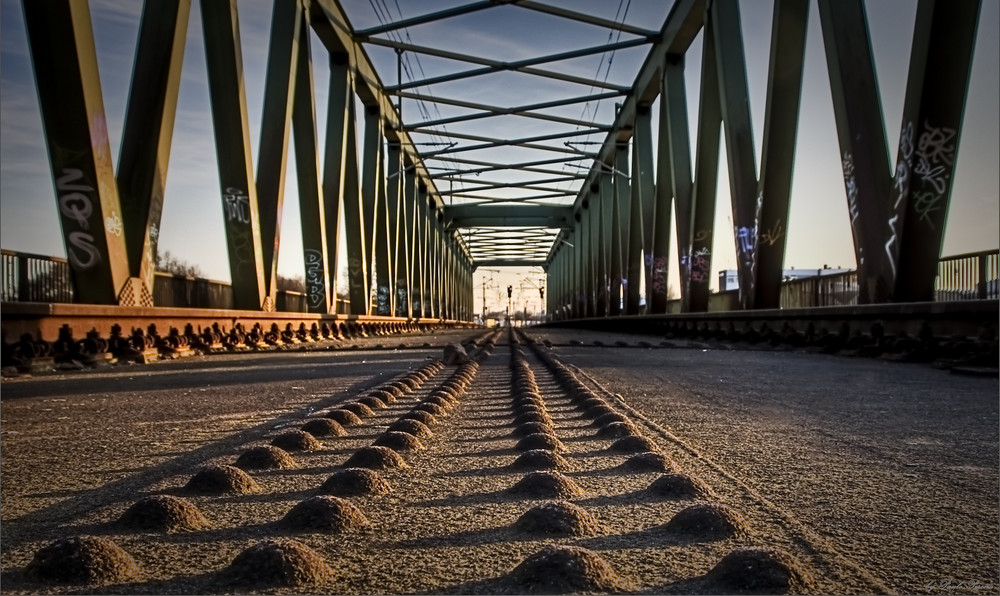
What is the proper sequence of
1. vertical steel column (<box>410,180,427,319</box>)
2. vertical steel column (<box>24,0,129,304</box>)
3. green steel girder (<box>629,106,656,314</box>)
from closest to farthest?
vertical steel column (<box>24,0,129,304</box>), green steel girder (<box>629,106,656,314</box>), vertical steel column (<box>410,180,427,319</box>)

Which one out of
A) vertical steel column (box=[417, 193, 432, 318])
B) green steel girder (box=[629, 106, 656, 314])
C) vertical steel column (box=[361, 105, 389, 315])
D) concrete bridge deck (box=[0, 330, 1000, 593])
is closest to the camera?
concrete bridge deck (box=[0, 330, 1000, 593])

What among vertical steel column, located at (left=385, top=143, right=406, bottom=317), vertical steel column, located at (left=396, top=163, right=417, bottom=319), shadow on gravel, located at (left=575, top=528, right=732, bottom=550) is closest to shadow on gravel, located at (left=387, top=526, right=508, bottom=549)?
shadow on gravel, located at (left=575, top=528, right=732, bottom=550)

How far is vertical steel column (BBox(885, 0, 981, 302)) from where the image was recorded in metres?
7.60

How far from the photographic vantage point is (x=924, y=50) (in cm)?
764

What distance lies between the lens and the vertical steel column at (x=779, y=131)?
12.5 m

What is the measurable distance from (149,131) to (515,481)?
30.0ft

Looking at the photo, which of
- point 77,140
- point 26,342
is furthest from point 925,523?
point 77,140

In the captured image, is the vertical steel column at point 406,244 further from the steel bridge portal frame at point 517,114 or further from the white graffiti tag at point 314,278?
the white graffiti tag at point 314,278

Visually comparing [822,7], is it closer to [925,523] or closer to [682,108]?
[925,523]

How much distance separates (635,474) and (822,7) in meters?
9.73

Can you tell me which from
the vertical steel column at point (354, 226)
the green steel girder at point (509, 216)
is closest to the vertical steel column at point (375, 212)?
the vertical steel column at point (354, 226)

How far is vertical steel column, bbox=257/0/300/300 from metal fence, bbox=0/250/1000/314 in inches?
54.4

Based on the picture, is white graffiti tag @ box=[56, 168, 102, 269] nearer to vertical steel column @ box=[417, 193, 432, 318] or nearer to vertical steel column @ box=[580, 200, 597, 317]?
vertical steel column @ box=[417, 193, 432, 318]

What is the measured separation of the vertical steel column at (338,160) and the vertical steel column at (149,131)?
29.3 ft
